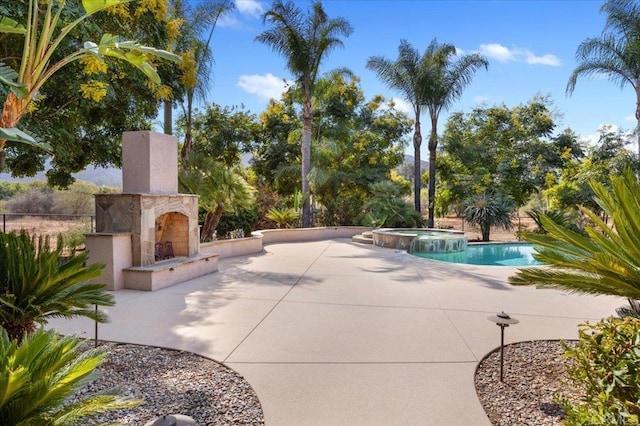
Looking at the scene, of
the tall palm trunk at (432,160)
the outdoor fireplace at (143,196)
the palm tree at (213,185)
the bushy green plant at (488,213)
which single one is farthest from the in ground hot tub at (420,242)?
the outdoor fireplace at (143,196)

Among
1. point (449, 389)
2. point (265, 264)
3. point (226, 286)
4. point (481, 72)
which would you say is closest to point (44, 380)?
point (449, 389)

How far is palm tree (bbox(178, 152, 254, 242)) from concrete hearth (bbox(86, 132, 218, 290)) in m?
3.29

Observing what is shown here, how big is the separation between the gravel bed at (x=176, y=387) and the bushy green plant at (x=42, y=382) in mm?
974

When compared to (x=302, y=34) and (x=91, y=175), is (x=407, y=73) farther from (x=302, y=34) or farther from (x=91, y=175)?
(x=91, y=175)

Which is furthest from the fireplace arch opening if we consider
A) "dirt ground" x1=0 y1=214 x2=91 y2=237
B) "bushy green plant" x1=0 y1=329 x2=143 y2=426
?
"bushy green plant" x1=0 y1=329 x2=143 y2=426

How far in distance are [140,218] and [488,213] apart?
573 inches

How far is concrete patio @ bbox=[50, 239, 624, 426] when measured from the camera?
3.30 m

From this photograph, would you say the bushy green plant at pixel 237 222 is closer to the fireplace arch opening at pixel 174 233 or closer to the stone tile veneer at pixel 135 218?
the fireplace arch opening at pixel 174 233

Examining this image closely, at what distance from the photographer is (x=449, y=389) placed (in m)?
Answer: 3.50

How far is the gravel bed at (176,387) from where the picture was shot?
3060 millimetres

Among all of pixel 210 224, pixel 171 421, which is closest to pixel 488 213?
pixel 210 224

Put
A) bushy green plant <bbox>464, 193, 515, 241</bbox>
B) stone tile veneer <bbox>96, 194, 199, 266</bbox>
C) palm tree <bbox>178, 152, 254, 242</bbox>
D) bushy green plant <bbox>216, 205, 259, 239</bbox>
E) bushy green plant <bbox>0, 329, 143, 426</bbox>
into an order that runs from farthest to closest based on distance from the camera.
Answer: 1. bushy green plant <bbox>464, 193, 515, 241</bbox>
2. bushy green plant <bbox>216, 205, 259, 239</bbox>
3. palm tree <bbox>178, 152, 254, 242</bbox>
4. stone tile veneer <bbox>96, 194, 199, 266</bbox>
5. bushy green plant <bbox>0, 329, 143, 426</bbox>

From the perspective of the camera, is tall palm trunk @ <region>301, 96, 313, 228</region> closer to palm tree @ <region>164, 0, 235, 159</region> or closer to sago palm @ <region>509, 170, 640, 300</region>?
palm tree @ <region>164, 0, 235, 159</region>

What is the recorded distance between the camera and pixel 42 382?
1.63 meters
